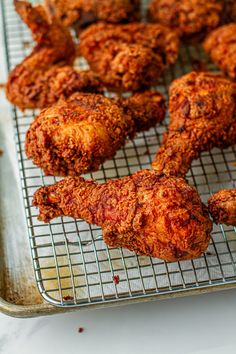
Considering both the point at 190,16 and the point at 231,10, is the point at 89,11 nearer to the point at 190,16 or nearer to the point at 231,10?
the point at 190,16

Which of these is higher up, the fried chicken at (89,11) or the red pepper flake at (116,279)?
the fried chicken at (89,11)

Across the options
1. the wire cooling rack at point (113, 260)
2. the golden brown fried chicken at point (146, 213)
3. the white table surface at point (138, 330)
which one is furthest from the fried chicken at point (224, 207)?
the white table surface at point (138, 330)

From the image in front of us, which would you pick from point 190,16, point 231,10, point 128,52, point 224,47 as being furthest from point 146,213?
point 231,10

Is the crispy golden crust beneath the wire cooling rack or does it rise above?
above

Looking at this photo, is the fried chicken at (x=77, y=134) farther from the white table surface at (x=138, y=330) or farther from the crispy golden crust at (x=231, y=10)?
the crispy golden crust at (x=231, y=10)

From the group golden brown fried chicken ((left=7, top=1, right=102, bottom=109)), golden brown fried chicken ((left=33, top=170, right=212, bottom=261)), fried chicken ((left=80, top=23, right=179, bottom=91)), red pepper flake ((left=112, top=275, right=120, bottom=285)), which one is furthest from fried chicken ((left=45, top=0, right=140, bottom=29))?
red pepper flake ((left=112, top=275, right=120, bottom=285))

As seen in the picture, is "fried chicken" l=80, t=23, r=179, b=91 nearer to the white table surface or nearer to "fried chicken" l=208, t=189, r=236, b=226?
"fried chicken" l=208, t=189, r=236, b=226

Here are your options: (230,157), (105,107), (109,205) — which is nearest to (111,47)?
(105,107)
